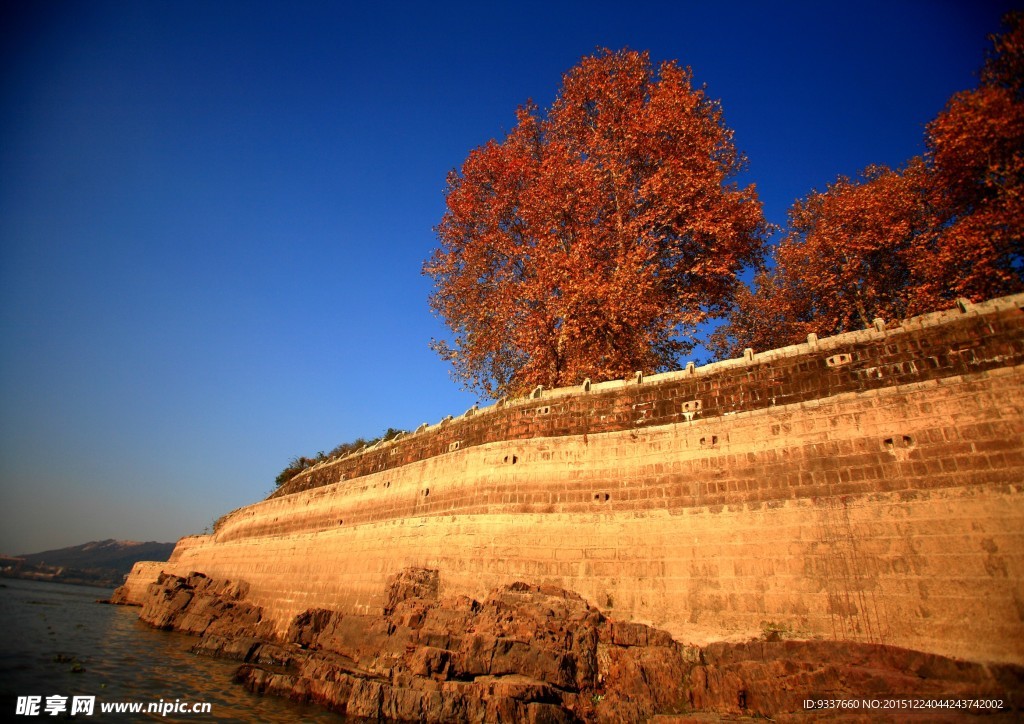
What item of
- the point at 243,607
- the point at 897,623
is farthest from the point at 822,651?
the point at 243,607

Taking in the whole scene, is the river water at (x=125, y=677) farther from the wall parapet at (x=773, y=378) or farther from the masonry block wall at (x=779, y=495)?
the wall parapet at (x=773, y=378)

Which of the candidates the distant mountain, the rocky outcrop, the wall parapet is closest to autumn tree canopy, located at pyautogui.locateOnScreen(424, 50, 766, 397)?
the wall parapet

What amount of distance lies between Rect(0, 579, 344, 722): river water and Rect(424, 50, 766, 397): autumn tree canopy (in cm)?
1178

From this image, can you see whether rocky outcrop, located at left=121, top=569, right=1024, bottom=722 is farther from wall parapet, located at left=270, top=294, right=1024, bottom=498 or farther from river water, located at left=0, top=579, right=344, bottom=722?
wall parapet, located at left=270, top=294, right=1024, bottom=498

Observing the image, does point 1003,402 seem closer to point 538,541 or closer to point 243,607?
point 538,541

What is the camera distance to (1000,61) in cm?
1650

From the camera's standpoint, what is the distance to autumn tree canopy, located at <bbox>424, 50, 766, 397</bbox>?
55.1 feet

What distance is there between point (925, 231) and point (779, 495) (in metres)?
16.0

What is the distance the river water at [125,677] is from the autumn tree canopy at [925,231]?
22.7 m

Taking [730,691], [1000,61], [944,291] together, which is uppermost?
[1000,61]

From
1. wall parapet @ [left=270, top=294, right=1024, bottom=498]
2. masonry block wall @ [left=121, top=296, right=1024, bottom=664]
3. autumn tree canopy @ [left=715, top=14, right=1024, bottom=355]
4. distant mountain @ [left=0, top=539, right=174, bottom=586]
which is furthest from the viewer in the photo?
distant mountain @ [left=0, top=539, right=174, bottom=586]

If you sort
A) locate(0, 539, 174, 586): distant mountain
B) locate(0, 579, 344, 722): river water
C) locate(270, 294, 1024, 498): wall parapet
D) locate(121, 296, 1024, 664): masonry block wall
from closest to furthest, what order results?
locate(121, 296, 1024, 664): masonry block wall < locate(270, 294, 1024, 498): wall parapet < locate(0, 579, 344, 722): river water < locate(0, 539, 174, 586): distant mountain

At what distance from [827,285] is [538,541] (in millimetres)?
17176

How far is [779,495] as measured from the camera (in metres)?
9.95
